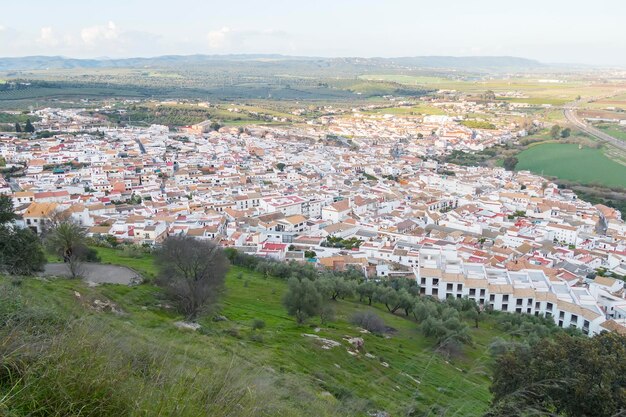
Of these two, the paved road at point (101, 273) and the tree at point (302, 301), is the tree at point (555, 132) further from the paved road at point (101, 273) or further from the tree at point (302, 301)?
the paved road at point (101, 273)

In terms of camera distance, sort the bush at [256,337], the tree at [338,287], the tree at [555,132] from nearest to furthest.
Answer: the bush at [256,337], the tree at [338,287], the tree at [555,132]

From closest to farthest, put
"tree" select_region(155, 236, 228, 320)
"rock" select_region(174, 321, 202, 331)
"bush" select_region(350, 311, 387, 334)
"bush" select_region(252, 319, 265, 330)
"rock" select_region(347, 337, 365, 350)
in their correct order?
"rock" select_region(174, 321, 202, 331) → "tree" select_region(155, 236, 228, 320) → "rock" select_region(347, 337, 365, 350) → "bush" select_region(252, 319, 265, 330) → "bush" select_region(350, 311, 387, 334)

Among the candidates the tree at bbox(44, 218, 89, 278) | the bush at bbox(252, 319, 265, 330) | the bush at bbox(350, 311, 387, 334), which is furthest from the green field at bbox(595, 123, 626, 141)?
the tree at bbox(44, 218, 89, 278)

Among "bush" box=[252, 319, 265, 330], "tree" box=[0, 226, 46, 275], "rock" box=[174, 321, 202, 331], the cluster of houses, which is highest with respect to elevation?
"tree" box=[0, 226, 46, 275]

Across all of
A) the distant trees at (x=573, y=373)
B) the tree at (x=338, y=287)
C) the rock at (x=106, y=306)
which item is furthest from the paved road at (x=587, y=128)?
the rock at (x=106, y=306)

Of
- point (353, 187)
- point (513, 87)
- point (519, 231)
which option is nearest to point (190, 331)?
point (519, 231)

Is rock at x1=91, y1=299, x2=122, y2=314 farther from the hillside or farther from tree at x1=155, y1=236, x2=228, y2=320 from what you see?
tree at x1=155, y1=236, x2=228, y2=320
